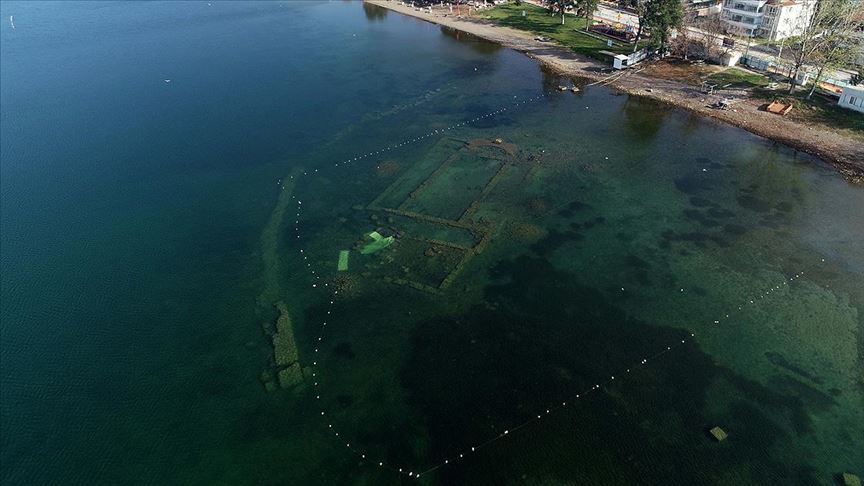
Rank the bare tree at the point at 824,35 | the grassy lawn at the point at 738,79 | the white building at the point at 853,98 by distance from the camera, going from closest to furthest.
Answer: the white building at the point at 853,98 → the bare tree at the point at 824,35 → the grassy lawn at the point at 738,79

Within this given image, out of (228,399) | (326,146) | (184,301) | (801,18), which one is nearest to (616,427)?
(228,399)

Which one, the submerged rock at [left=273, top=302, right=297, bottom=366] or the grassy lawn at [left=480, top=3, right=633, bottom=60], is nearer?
the submerged rock at [left=273, top=302, right=297, bottom=366]

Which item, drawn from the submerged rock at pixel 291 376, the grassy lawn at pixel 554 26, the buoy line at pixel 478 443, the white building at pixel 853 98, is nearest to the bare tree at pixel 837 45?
the white building at pixel 853 98

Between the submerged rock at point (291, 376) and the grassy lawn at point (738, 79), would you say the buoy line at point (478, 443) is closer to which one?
the submerged rock at point (291, 376)

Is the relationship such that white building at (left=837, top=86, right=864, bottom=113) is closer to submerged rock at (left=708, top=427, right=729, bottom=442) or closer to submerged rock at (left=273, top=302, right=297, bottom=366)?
submerged rock at (left=708, top=427, right=729, bottom=442)

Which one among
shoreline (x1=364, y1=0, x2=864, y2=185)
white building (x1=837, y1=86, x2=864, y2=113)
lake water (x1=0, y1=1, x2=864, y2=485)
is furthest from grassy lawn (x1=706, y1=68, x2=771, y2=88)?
lake water (x1=0, y1=1, x2=864, y2=485)
